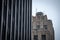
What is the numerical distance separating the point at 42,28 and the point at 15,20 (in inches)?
255

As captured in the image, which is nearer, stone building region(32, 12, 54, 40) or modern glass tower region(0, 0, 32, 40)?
modern glass tower region(0, 0, 32, 40)

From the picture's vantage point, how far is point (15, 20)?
4785 millimetres

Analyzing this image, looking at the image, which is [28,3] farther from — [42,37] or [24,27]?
[42,37]

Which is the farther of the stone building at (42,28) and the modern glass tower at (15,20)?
the stone building at (42,28)

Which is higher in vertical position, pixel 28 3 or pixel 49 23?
pixel 28 3

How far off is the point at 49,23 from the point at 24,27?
562 centimetres

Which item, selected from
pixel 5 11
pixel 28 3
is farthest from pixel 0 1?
pixel 28 3

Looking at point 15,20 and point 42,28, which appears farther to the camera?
point 42,28

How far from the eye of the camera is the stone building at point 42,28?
10746 mm

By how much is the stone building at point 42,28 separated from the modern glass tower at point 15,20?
4433 millimetres

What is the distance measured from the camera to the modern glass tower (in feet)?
11.7

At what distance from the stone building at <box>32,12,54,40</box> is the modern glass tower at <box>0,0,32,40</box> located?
14.5ft

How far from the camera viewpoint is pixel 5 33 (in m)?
3.68

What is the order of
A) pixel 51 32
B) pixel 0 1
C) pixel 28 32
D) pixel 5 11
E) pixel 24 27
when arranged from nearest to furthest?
pixel 0 1
pixel 5 11
pixel 24 27
pixel 28 32
pixel 51 32
